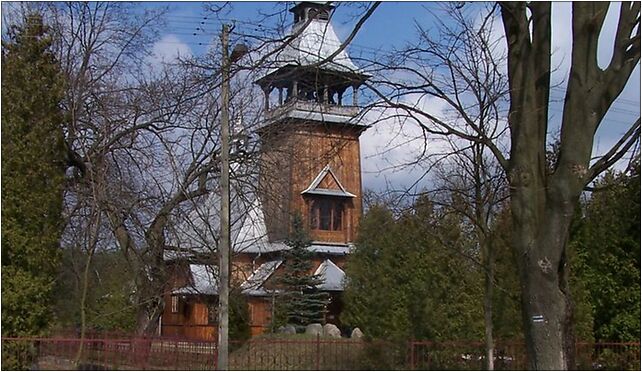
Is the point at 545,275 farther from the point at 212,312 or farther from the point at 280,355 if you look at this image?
the point at 212,312

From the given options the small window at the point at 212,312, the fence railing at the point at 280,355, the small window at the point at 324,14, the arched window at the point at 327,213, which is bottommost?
the fence railing at the point at 280,355

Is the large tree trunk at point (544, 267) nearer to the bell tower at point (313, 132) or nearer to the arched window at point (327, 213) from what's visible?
the bell tower at point (313, 132)

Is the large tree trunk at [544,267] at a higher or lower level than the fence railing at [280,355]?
higher

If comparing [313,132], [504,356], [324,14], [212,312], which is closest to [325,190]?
[212,312]

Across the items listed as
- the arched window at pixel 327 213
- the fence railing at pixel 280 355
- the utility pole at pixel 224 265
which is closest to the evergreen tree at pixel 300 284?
the arched window at pixel 327 213

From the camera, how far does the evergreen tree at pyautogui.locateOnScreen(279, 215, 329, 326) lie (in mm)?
36344

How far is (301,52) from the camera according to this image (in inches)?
354

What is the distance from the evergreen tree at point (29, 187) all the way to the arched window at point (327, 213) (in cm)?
2950

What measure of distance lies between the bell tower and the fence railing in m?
3.96

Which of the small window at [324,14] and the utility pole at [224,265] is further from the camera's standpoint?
the utility pole at [224,265]

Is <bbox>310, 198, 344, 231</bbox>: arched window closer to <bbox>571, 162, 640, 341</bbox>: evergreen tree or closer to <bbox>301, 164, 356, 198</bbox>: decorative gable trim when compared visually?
<bbox>301, 164, 356, 198</bbox>: decorative gable trim

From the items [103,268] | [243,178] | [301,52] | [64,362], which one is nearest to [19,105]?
[64,362]

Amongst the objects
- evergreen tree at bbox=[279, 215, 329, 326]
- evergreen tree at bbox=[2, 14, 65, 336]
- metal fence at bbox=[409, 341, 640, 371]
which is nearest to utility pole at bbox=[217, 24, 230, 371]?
evergreen tree at bbox=[2, 14, 65, 336]

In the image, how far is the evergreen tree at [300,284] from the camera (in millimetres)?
36344
